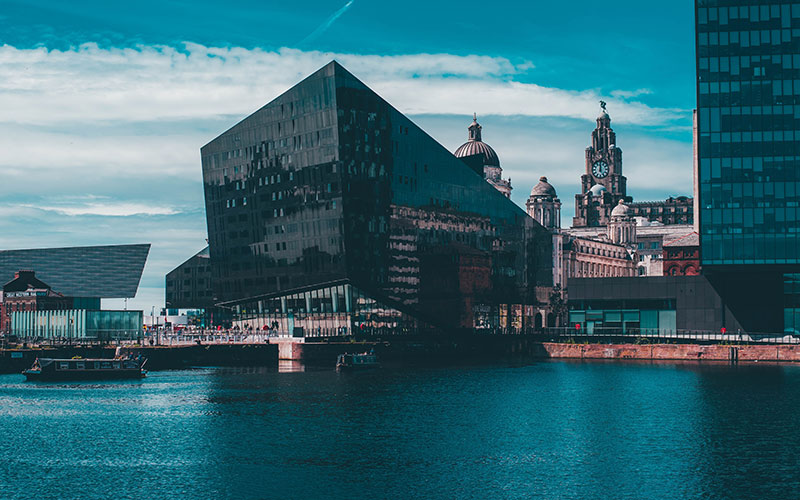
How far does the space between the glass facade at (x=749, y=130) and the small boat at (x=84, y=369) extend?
84586mm

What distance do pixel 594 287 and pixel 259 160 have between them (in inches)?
2489

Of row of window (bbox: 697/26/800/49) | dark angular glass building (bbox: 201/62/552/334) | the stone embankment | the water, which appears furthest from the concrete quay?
row of window (bbox: 697/26/800/49)

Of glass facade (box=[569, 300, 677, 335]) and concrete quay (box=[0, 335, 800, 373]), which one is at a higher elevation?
glass facade (box=[569, 300, 677, 335])

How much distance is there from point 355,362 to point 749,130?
225ft

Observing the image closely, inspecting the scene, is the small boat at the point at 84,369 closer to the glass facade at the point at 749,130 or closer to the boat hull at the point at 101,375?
the boat hull at the point at 101,375

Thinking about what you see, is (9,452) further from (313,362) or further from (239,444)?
(313,362)

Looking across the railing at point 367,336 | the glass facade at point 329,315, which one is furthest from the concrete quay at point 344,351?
the glass facade at point 329,315

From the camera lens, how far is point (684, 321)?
542ft

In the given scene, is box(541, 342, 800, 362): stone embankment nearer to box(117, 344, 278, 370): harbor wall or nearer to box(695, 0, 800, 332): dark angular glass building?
box(695, 0, 800, 332): dark angular glass building

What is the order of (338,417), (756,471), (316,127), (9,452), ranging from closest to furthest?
(756,471)
(9,452)
(338,417)
(316,127)

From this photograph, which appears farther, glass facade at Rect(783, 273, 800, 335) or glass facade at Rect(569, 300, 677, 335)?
glass facade at Rect(569, 300, 677, 335)

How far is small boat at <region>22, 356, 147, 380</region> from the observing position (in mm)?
118562

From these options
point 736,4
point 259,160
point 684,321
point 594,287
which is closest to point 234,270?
point 259,160

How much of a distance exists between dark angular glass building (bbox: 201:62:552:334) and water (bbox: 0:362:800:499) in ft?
156
